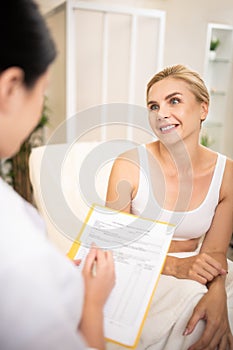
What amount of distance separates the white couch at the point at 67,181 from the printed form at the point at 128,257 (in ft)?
0.29

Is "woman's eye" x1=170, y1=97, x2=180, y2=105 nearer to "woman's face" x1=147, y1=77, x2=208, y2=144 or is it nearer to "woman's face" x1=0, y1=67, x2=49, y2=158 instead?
"woman's face" x1=147, y1=77, x2=208, y2=144

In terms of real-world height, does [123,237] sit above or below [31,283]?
below

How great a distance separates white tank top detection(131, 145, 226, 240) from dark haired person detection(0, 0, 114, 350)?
1.00 feet

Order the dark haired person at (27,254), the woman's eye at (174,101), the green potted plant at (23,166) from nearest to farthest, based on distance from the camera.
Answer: the dark haired person at (27,254), the woman's eye at (174,101), the green potted plant at (23,166)

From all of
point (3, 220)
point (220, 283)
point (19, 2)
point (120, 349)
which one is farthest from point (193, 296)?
point (19, 2)

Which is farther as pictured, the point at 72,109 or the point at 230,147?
the point at 72,109

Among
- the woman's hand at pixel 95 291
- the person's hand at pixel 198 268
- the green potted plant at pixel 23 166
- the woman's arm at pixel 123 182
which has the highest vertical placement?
the woman's arm at pixel 123 182

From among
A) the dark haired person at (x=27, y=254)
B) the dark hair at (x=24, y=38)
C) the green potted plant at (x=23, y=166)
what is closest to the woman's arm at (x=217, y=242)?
the dark haired person at (x=27, y=254)

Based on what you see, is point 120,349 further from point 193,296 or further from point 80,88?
point 80,88

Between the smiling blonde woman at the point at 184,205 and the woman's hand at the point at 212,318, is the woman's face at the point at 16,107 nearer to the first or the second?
the smiling blonde woman at the point at 184,205

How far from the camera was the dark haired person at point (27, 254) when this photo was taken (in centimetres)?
34

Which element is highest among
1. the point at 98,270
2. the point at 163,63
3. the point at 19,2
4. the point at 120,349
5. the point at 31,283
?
the point at 19,2

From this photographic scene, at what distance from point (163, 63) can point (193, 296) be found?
50 cm

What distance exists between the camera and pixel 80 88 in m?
1.10
